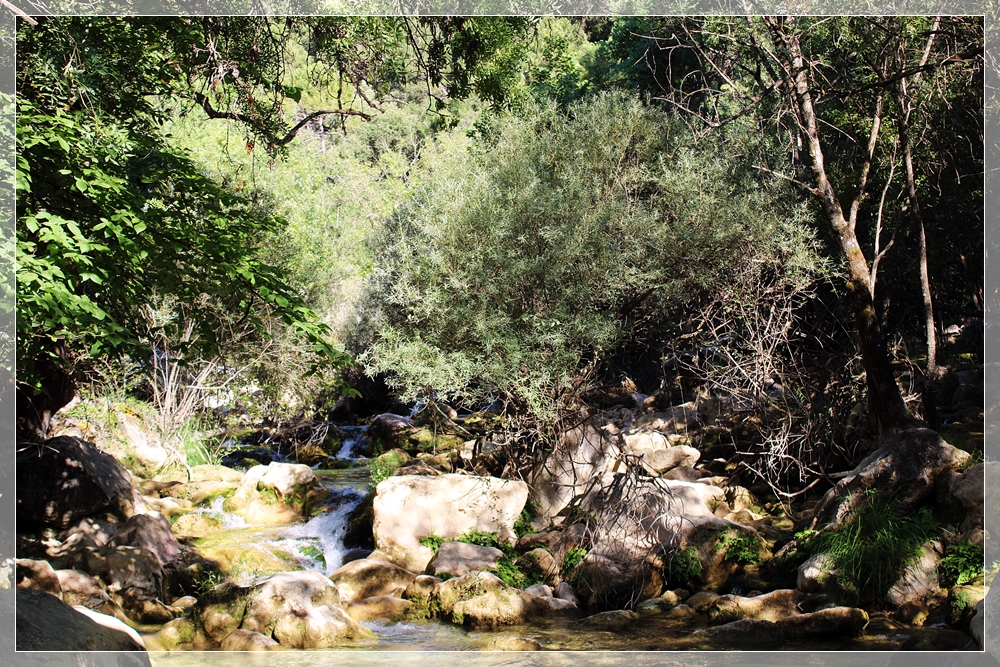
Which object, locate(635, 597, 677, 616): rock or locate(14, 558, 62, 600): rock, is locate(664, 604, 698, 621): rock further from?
locate(14, 558, 62, 600): rock

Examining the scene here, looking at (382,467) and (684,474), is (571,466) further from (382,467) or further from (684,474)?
(382,467)

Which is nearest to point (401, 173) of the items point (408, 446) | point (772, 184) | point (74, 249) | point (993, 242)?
point (408, 446)

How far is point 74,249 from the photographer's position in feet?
16.6

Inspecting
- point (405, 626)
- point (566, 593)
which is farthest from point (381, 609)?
point (566, 593)

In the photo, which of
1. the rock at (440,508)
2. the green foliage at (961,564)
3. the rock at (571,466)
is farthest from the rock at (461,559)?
the green foliage at (961,564)

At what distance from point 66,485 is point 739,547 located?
26.6 feet

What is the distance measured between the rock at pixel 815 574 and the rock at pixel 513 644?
2823 mm

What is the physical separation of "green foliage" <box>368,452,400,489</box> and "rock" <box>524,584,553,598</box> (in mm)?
4110

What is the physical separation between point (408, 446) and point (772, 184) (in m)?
8.99

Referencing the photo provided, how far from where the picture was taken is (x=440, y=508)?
10.6 meters

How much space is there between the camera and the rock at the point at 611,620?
789 centimetres

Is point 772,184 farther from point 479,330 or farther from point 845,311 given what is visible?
point 479,330

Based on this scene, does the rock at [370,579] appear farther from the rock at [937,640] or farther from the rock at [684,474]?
the rock at [937,640]

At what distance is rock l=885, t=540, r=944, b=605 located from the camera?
7488mm
